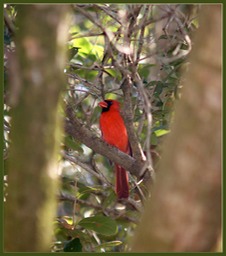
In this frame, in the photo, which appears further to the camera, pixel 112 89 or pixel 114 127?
pixel 114 127

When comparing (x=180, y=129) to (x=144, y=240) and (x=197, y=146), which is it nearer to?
(x=197, y=146)

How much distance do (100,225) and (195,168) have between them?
169 cm

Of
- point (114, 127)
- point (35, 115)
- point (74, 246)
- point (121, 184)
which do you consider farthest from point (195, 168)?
point (114, 127)

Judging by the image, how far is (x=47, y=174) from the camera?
1825mm

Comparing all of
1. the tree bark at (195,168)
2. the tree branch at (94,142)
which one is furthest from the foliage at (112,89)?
the tree bark at (195,168)

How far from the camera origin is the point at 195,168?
178 cm

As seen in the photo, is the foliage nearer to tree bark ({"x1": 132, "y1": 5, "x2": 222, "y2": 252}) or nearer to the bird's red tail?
the bird's red tail

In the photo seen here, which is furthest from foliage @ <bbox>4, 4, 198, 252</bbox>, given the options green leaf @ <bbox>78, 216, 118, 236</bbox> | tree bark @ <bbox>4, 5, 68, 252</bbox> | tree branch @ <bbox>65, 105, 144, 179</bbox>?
tree bark @ <bbox>4, 5, 68, 252</bbox>

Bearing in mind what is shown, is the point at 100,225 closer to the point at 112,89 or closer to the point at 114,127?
the point at 112,89

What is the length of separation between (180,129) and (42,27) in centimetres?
54

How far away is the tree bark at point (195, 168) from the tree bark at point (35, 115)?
0.36 meters

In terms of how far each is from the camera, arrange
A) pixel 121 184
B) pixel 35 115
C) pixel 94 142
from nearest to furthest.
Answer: pixel 35 115
pixel 94 142
pixel 121 184

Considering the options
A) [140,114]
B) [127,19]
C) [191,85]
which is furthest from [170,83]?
[191,85]

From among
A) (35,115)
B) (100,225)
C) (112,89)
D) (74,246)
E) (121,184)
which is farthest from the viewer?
(121,184)
